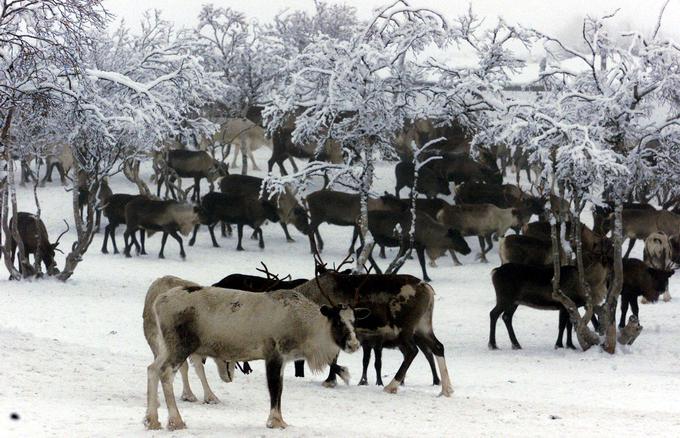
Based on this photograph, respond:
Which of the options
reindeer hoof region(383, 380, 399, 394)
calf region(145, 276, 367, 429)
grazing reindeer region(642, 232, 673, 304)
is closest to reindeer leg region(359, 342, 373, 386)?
reindeer hoof region(383, 380, 399, 394)

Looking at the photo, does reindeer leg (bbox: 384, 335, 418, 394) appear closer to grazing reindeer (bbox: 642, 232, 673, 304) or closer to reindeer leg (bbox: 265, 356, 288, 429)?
reindeer leg (bbox: 265, 356, 288, 429)

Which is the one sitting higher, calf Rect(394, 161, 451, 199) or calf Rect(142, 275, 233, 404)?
calf Rect(394, 161, 451, 199)

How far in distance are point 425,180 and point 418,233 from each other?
568cm

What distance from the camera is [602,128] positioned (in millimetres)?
15789

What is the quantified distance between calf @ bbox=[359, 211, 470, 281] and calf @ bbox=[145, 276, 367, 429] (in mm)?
14917

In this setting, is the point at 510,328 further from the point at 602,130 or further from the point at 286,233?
the point at 286,233

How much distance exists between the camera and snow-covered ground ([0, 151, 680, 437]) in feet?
28.2

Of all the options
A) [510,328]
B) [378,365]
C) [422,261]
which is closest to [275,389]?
[378,365]

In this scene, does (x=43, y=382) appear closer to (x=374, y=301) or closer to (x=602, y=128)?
(x=374, y=301)

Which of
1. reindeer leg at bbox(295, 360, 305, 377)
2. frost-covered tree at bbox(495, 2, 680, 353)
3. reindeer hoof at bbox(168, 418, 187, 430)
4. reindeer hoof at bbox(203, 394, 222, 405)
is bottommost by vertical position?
reindeer leg at bbox(295, 360, 305, 377)

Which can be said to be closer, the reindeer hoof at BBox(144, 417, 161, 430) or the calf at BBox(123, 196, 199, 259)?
the reindeer hoof at BBox(144, 417, 161, 430)

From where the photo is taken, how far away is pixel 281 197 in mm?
27391

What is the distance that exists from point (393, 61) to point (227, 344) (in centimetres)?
1240

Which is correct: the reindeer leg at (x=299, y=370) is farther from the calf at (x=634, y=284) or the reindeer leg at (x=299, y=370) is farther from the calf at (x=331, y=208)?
the calf at (x=331, y=208)
